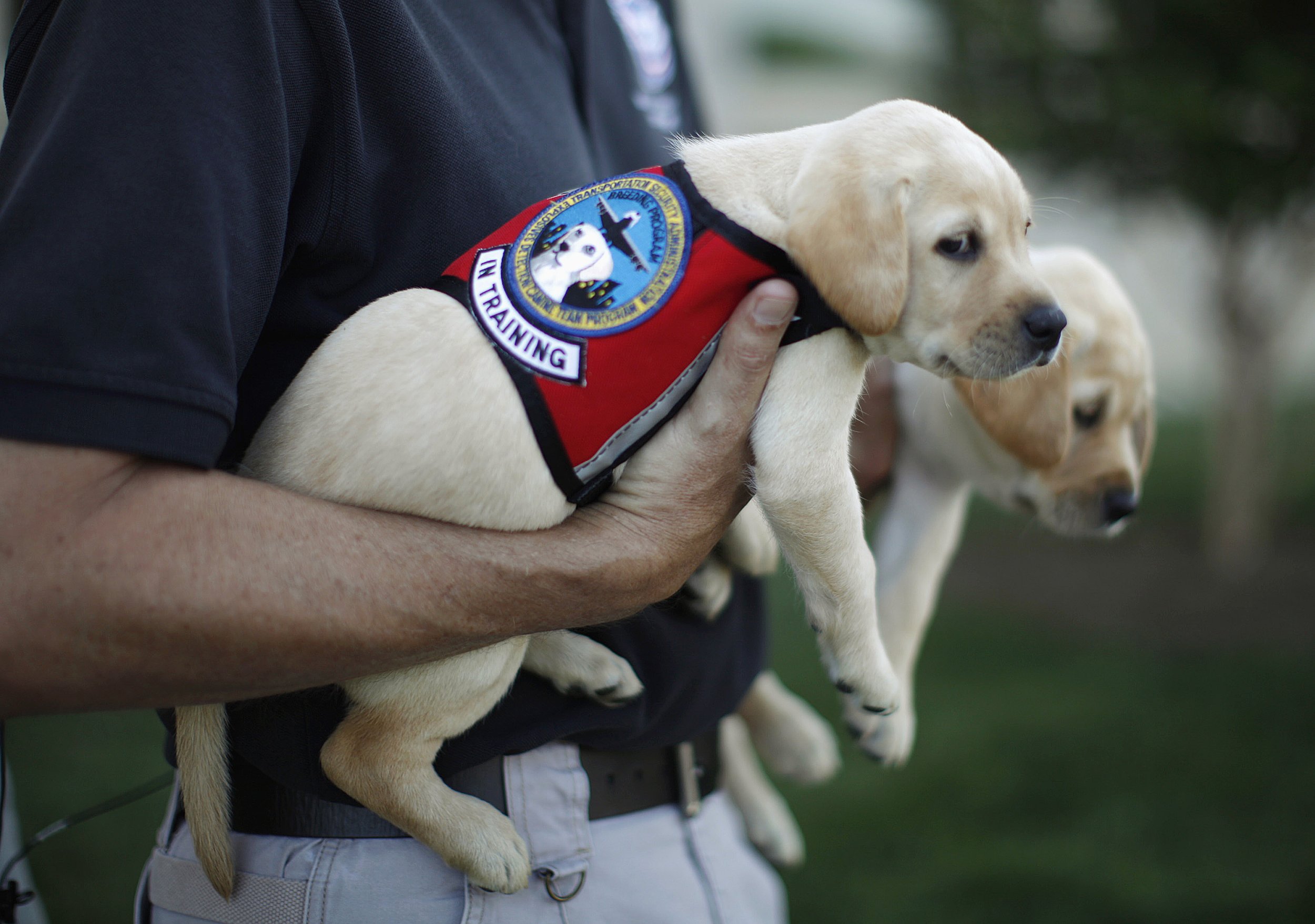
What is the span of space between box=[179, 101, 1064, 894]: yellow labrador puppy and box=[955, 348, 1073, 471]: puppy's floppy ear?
0.45 m

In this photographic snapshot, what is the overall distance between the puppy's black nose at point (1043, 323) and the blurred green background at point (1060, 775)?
1901mm

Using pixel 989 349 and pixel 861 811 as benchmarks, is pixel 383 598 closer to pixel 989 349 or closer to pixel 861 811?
pixel 989 349

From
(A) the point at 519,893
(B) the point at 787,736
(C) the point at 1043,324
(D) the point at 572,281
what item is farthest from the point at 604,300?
(B) the point at 787,736

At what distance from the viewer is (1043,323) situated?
161cm

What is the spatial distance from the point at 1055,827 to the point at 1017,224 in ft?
12.8

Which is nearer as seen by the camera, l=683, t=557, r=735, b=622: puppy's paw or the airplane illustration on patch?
the airplane illustration on patch

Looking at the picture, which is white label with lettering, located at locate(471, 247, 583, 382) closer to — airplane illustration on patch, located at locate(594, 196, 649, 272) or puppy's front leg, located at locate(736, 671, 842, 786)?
airplane illustration on patch, located at locate(594, 196, 649, 272)

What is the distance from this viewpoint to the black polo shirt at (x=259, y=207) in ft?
3.57

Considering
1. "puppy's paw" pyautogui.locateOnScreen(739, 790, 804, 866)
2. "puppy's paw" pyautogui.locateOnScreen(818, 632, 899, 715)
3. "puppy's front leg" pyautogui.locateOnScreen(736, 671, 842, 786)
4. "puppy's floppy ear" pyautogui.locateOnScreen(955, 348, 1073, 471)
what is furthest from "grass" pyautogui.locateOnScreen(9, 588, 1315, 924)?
"puppy's paw" pyautogui.locateOnScreen(818, 632, 899, 715)

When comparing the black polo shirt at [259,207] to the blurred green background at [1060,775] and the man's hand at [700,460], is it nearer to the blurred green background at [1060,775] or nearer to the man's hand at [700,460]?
the man's hand at [700,460]

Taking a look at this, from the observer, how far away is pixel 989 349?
5.35 ft

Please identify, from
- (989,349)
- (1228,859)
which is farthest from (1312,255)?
(989,349)

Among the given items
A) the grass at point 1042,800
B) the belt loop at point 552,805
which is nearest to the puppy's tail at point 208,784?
the belt loop at point 552,805

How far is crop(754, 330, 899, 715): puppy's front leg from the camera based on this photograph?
1.63 metres
